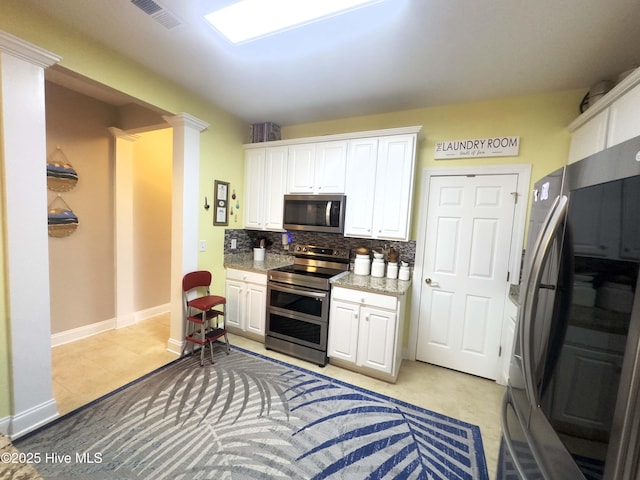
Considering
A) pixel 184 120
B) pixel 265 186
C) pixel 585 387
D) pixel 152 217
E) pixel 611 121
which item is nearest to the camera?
pixel 585 387

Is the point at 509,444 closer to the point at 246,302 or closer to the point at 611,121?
the point at 611,121

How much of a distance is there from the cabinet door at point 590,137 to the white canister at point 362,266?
6.49 ft

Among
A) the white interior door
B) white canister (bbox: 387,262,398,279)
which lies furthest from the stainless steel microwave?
the white interior door

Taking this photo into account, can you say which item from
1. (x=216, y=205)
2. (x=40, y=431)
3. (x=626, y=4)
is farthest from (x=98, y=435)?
(x=626, y=4)

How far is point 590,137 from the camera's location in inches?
76.1

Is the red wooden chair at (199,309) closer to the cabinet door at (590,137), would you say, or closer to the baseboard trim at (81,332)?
the baseboard trim at (81,332)

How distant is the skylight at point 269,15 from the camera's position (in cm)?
149

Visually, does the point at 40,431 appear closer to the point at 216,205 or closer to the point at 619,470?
the point at 216,205

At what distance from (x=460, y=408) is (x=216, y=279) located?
281cm

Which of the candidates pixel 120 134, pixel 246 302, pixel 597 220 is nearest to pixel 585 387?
pixel 597 220

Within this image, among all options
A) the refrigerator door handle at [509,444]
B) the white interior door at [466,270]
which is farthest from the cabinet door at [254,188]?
the refrigerator door handle at [509,444]

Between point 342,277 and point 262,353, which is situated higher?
point 342,277

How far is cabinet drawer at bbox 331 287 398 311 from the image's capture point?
2.37 metres

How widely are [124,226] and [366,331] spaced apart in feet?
10.6
